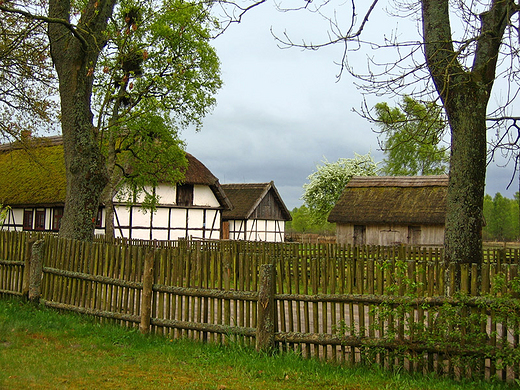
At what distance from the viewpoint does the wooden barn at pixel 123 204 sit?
1065 inches

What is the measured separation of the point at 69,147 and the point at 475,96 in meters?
7.96

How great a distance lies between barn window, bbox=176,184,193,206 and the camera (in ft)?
97.7

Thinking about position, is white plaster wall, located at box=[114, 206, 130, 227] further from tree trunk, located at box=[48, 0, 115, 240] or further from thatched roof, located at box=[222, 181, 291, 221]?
tree trunk, located at box=[48, 0, 115, 240]

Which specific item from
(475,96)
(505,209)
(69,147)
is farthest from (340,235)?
(505,209)

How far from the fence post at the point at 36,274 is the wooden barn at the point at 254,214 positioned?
27091mm

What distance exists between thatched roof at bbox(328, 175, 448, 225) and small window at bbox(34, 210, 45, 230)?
15.5 m

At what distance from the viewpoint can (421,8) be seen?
7.93 meters

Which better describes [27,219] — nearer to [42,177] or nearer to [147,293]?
[42,177]

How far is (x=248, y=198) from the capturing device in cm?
3878

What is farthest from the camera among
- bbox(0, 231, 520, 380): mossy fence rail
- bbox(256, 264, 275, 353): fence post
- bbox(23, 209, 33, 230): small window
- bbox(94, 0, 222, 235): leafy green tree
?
bbox(23, 209, 33, 230): small window

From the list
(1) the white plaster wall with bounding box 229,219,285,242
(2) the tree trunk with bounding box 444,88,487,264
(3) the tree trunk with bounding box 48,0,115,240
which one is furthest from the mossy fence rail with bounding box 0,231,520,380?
(1) the white plaster wall with bounding box 229,219,285,242

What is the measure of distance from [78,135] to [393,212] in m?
18.6

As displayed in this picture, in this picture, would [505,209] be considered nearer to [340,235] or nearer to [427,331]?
[340,235]

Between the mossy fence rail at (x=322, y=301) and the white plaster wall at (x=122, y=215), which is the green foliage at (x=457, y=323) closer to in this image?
the mossy fence rail at (x=322, y=301)
